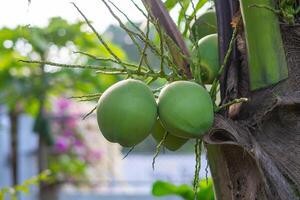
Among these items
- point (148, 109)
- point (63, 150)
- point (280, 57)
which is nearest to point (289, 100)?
point (280, 57)

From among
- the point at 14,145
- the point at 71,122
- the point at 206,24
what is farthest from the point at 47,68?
the point at 206,24

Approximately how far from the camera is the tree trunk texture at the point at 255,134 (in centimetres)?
79

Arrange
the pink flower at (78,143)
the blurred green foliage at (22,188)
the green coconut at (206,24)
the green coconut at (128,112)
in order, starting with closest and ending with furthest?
the green coconut at (128,112), the green coconut at (206,24), the blurred green foliage at (22,188), the pink flower at (78,143)

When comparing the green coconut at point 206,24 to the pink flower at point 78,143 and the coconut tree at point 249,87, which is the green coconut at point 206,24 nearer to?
the coconut tree at point 249,87

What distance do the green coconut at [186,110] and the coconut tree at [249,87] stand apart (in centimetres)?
2

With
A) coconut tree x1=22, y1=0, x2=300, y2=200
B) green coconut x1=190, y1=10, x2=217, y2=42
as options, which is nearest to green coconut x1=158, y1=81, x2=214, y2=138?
coconut tree x1=22, y1=0, x2=300, y2=200

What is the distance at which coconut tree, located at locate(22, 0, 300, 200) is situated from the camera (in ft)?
2.62

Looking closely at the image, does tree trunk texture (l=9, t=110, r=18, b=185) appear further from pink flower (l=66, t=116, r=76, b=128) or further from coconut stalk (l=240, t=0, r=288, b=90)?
coconut stalk (l=240, t=0, r=288, b=90)

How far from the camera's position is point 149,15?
0.83 m

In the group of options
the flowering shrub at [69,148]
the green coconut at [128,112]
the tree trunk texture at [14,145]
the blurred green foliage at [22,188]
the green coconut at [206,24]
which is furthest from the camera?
the flowering shrub at [69,148]

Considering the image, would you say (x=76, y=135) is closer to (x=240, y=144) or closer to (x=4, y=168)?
(x=4, y=168)

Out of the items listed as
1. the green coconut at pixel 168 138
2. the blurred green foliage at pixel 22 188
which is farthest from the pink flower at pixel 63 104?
the green coconut at pixel 168 138

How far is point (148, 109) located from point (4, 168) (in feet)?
19.1

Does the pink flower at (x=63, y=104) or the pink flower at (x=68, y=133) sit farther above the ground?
the pink flower at (x=63, y=104)
